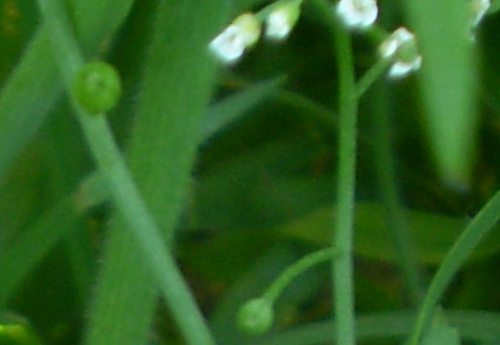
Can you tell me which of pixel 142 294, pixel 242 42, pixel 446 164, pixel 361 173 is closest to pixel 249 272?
pixel 361 173

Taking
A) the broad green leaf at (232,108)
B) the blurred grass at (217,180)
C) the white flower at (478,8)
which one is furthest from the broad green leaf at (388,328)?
the white flower at (478,8)

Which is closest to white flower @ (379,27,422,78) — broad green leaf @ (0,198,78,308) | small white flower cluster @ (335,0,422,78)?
small white flower cluster @ (335,0,422,78)

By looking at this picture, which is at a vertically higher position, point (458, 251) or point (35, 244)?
point (35, 244)

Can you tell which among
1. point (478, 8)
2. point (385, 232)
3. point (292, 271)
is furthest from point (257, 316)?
point (385, 232)

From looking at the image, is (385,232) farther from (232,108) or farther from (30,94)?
(30,94)

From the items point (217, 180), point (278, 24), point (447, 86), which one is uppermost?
point (217, 180)

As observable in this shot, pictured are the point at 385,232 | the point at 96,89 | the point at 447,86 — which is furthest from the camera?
the point at 385,232

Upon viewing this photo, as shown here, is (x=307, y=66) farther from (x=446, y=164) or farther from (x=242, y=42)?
(x=446, y=164)
